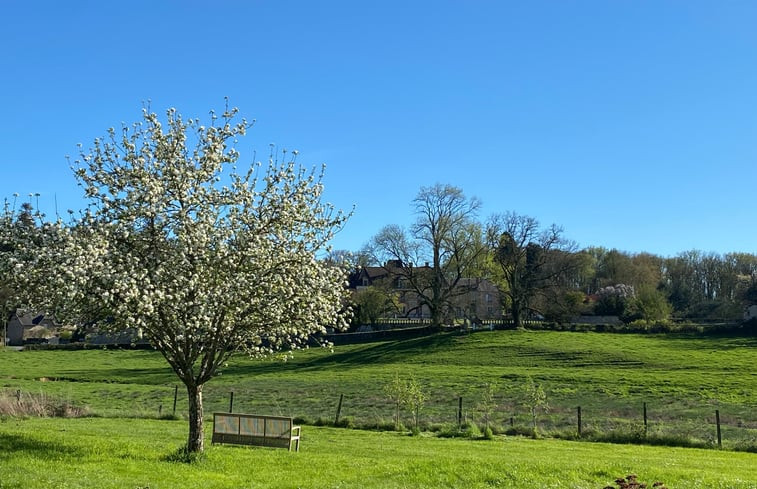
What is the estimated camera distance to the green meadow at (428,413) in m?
14.0

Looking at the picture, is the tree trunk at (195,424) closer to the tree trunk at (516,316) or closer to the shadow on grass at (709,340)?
the shadow on grass at (709,340)

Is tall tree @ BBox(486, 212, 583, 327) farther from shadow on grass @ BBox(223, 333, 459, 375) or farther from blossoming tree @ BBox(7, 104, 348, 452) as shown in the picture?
blossoming tree @ BBox(7, 104, 348, 452)

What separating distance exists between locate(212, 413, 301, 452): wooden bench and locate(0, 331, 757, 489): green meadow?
1.29 meters

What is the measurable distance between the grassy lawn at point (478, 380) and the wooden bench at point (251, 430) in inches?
394

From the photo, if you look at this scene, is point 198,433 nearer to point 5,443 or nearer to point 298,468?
point 298,468

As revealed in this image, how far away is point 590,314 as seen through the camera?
96.3 m

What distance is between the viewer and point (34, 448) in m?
15.8

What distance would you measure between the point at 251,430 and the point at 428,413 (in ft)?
53.7

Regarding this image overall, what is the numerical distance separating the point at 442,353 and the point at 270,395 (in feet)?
91.5

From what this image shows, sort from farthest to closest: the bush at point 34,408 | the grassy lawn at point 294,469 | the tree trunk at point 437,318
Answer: the tree trunk at point 437,318 < the bush at point 34,408 < the grassy lawn at point 294,469

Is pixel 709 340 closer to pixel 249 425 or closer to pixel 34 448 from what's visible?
pixel 249 425

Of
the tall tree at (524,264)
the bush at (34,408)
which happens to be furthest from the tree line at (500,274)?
the bush at (34,408)

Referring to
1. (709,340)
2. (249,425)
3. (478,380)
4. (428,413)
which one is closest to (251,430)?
(249,425)

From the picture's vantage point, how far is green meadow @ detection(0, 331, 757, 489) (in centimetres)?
1401
